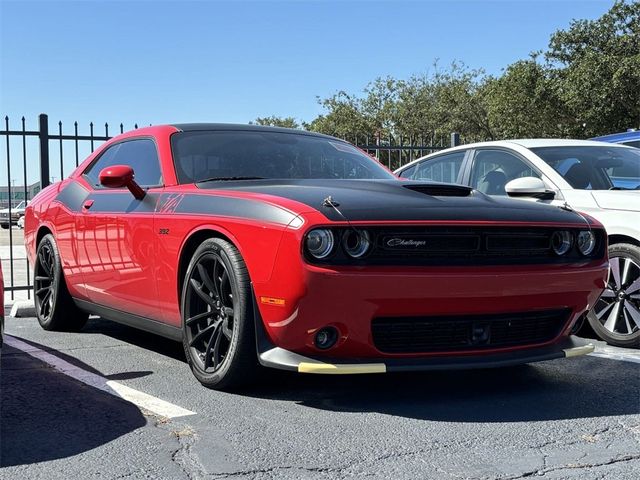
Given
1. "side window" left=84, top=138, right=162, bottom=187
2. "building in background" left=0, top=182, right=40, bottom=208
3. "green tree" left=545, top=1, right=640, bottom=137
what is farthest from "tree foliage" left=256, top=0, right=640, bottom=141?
"side window" left=84, top=138, right=162, bottom=187

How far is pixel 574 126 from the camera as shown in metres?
31.9

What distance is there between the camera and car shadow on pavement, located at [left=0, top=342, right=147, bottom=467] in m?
3.04

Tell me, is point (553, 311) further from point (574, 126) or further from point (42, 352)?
point (574, 126)

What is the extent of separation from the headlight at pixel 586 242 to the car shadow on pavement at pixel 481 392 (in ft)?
2.39

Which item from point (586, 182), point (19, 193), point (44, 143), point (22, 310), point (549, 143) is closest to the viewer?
point (586, 182)

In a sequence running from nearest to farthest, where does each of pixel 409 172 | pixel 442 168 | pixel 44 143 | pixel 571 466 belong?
pixel 571 466 → pixel 442 168 → pixel 409 172 → pixel 44 143

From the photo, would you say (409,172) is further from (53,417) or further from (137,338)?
(53,417)

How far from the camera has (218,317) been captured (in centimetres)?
393

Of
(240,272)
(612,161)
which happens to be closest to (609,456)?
(240,272)

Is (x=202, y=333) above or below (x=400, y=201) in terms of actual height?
below

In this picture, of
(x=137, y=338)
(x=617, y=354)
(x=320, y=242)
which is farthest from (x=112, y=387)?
(x=617, y=354)

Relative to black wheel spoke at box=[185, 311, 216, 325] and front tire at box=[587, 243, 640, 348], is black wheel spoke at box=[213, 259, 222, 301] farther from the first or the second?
front tire at box=[587, 243, 640, 348]

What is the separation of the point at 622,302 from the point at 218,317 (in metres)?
2.86

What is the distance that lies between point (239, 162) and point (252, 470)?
7.61ft
